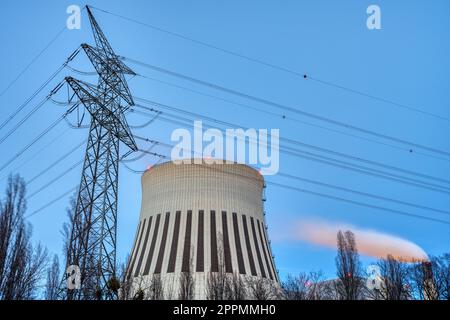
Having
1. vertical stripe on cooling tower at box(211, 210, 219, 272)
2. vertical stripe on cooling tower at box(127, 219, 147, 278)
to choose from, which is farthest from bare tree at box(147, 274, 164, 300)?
vertical stripe on cooling tower at box(211, 210, 219, 272)

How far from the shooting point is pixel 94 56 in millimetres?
17219

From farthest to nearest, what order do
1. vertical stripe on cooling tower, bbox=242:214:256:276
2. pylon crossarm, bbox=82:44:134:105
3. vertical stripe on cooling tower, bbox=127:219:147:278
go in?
1. vertical stripe on cooling tower, bbox=127:219:147:278
2. vertical stripe on cooling tower, bbox=242:214:256:276
3. pylon crossarm, bbox=82:44:134:105

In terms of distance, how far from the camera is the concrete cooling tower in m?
25.6

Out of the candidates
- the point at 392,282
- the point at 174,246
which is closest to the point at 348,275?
the point at 392,282

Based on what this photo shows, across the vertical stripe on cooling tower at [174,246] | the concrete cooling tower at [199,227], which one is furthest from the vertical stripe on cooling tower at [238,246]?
the vertical stripe on cooling tower at [174,246]

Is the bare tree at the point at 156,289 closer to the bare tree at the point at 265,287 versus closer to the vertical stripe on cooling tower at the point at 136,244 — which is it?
the vertical stripe on cooling tower at the point at 136,244

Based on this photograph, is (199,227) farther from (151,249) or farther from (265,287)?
(265,287)

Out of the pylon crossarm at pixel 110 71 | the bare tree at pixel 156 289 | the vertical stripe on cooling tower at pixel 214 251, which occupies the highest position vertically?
the pylon crossarm at pixel 110 71

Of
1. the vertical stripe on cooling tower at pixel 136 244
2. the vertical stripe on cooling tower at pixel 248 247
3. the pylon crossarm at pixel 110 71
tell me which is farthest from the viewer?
the vertical stripe on cooling tower at pixel 136 244

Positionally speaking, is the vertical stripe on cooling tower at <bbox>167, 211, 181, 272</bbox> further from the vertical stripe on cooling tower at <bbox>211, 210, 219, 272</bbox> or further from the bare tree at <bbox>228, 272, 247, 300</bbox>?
the bare tree at <bbox>228, 272, 247, 300</bbox>

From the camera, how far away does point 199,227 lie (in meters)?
26.8

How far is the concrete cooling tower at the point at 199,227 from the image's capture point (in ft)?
84.1

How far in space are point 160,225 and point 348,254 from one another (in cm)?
1100
